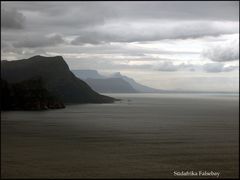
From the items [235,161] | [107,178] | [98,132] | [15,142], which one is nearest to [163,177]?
[107,178]

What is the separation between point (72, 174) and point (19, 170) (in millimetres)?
8668

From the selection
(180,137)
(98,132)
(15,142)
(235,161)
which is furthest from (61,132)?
(235,161)

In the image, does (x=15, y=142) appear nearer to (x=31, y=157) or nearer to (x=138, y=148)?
(x=31, y=157)

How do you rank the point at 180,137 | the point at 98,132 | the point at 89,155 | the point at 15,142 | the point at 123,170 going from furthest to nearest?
the point at 98,132 < the point at 180,137 < the point at 15,142 < the point at 89,155 < the point at 123,170

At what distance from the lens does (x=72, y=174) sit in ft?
194

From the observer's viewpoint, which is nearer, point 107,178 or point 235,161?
point 107,178

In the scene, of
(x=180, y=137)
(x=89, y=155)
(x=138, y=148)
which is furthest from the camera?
(x=180, y=137)

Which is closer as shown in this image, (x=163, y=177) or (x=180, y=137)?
(x=163, y=177)

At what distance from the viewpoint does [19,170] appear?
6022 centimetres

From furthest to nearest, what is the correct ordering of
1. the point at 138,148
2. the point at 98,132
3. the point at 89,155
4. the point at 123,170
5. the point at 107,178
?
the point at 98,132
the point at 138,148
the point at 89,155
the point at 123,170
the point at 107,178

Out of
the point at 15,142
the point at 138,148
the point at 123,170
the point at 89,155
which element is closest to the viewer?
the point at 123,170

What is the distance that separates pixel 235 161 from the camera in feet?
233

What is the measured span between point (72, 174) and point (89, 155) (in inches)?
670

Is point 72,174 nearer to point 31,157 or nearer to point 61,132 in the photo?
point 31,157
